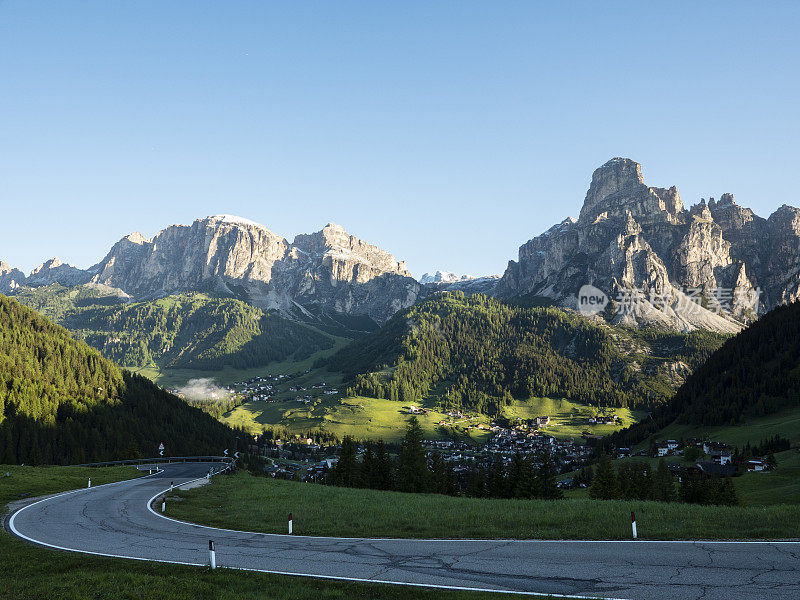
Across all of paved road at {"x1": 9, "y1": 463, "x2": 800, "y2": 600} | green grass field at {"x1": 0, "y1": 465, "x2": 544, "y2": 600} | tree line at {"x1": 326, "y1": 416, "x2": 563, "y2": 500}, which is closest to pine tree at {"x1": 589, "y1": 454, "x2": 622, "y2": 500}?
tree line at {"x1": 326, "y1": 416, "x2": 563, "y2": 500}

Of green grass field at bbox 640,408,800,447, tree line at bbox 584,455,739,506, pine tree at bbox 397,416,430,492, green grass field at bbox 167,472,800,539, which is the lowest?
green grass field at bbox 640,408,800,447

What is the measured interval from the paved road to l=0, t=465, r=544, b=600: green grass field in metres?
1.58

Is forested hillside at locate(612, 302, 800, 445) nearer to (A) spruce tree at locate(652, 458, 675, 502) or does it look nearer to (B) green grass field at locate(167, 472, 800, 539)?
(A) spruce tree at locate(652, 458, 675, 502)

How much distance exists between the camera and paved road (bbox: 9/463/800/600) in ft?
49.0

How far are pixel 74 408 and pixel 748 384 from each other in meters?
221

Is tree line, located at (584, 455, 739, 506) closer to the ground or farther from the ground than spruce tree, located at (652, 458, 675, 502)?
farther from the ground

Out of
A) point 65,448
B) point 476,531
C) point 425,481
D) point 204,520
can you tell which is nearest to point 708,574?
point 476,531

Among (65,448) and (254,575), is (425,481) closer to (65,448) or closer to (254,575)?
(254,575)

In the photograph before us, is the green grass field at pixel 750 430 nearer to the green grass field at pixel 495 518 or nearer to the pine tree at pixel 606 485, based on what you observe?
the pine tree at pixel 606 485

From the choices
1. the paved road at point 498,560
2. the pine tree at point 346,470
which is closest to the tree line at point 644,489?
the pine tree at point 346,470

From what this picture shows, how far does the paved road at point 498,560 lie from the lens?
49.0 ft

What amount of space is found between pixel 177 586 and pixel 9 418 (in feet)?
400

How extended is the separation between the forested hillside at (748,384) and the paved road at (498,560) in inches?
7038

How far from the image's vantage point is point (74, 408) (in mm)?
121625
